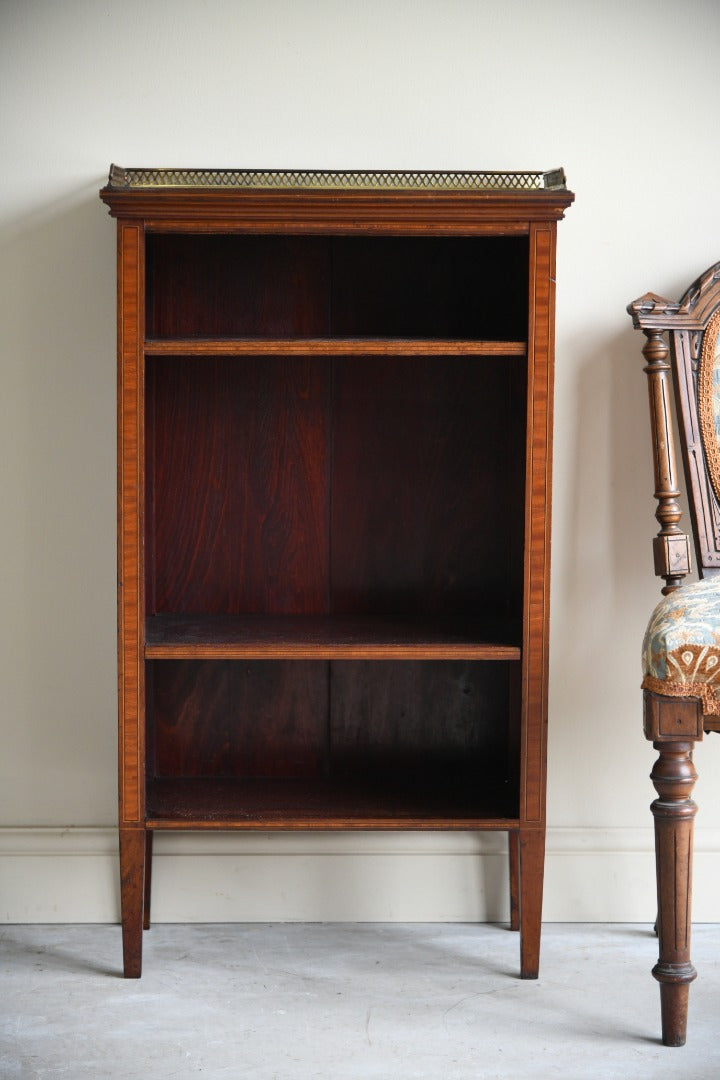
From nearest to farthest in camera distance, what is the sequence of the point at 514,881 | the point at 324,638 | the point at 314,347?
the point at 314,347 → the point at 324,638 → the point at 514,881

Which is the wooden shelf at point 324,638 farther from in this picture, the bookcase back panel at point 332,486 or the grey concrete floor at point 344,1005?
the grey concrete floor at point 344,1005

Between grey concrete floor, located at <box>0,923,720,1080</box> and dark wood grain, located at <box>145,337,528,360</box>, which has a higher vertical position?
dark wood grain, located at <box>145,337,528,360</box>

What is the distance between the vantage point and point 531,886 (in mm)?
1724

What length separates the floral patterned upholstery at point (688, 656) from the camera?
146 centimetres

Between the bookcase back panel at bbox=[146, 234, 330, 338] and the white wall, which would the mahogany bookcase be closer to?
the bookcase back panel at bbox=[146, 234, 330, 338]

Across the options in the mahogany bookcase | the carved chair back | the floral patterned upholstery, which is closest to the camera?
the floral patterned upholstery

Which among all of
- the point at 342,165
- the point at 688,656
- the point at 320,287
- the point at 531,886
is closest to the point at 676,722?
the point at 688,656

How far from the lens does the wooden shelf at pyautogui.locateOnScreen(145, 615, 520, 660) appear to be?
5.50 feet

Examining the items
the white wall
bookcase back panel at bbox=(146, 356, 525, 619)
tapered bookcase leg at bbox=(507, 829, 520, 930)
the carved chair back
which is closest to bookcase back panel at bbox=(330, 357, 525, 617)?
bookcase back panel at bbox=(146, 356, 525, 619)

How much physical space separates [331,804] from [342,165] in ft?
3.85

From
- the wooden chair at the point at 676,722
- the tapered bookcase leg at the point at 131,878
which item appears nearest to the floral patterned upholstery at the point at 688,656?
Answer: the wooden chair at the point at 676,722

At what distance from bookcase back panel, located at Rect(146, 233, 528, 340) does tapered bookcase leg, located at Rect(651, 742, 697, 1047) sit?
860mm

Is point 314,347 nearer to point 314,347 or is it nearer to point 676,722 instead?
point 314,347

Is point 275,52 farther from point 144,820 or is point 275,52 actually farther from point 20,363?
point 144,820
